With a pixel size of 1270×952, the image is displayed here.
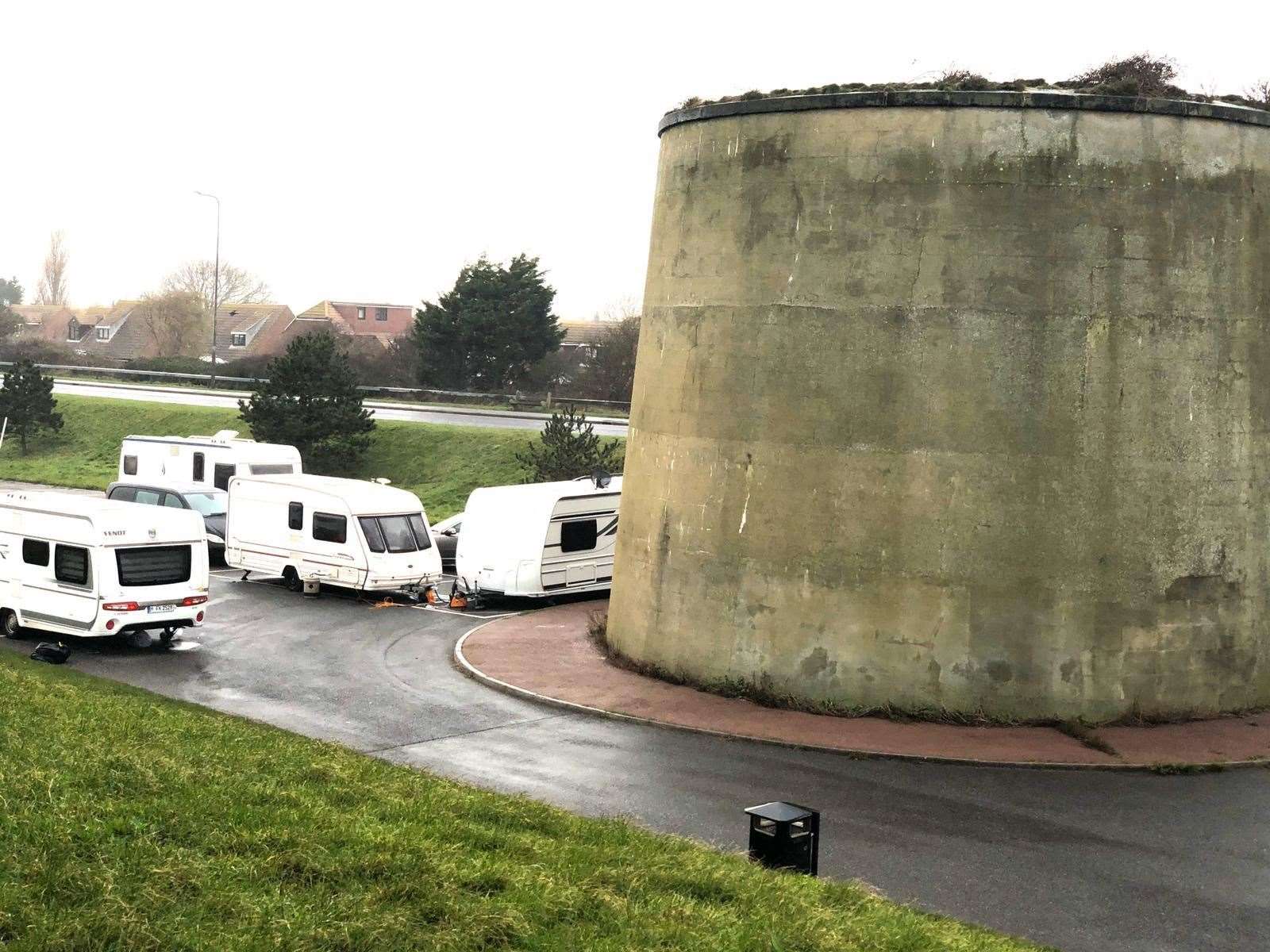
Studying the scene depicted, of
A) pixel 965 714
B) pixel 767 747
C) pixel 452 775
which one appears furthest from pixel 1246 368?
pixel 452 775

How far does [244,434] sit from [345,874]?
39813mm

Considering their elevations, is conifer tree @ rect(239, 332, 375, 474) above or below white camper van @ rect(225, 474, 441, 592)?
above

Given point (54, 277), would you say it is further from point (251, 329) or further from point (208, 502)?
point (208, 502)

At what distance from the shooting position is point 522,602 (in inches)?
1029

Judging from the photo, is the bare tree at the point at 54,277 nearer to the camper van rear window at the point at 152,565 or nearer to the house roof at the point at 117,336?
the house roof at the point at 117,336

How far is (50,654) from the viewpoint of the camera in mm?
19547

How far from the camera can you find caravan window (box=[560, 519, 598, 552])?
1007 inches

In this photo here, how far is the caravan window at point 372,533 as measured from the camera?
25.7 metres

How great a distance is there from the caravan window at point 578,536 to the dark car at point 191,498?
31.7 ft

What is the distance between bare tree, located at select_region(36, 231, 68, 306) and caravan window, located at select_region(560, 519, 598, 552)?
126525 millimetres

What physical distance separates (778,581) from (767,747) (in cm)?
243

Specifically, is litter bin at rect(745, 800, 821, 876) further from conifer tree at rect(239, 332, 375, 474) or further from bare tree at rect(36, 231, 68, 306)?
bare tree at rect(36, 231, 68, 306)

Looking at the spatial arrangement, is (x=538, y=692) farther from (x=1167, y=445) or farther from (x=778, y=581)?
(x=1167, y=445)

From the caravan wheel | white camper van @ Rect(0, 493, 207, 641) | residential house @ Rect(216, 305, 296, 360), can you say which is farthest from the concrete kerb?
residential house @ Rect(216, 305, 296, 360)
